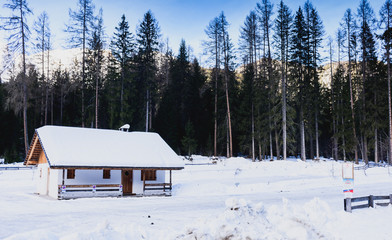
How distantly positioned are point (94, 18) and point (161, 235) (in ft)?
106

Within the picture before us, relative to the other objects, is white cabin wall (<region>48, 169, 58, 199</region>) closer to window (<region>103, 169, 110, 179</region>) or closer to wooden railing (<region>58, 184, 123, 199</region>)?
wooden railing (<region>58, 184, 123, 199</region>)

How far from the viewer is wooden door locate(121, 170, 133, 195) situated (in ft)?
80.0

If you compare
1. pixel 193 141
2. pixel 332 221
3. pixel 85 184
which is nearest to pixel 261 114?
pixel 193 141

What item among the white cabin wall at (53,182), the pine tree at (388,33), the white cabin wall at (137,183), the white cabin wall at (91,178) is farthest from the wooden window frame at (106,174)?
the pine tree at (388,33)

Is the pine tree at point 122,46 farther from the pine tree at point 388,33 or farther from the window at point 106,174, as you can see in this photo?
the pine tree at point 388,33

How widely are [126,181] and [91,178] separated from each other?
2659 mm

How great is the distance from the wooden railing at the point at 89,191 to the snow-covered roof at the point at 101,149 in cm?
160

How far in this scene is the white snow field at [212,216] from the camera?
8.47 metres

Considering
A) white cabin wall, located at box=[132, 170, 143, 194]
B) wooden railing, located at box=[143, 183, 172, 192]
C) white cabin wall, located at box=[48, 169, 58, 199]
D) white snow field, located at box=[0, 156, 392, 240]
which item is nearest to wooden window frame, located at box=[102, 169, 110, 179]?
white cabin wall, located at box=[132, 170, 143, 194]

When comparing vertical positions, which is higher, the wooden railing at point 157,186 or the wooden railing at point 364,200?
the wooden railing at point 364,200

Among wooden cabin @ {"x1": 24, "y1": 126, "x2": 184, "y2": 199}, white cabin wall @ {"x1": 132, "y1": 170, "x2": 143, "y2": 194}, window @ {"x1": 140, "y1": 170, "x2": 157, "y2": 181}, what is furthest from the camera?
window @ {"x1": 140, "y1": 170, "x2": 157, "y2": 181}

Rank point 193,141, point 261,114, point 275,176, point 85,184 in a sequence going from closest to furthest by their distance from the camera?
point 85,184, point 275,176, point 261,114, point 193,141

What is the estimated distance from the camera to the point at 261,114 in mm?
45062

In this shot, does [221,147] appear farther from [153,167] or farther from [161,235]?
[161,235]
